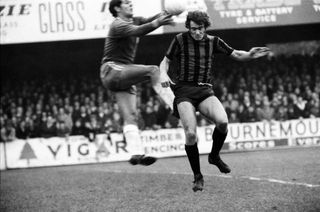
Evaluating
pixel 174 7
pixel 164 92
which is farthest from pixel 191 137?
pixel 174 7

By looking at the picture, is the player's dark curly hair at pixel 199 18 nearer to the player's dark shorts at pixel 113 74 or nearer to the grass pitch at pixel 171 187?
the player's dark shorts at pixel 113 74

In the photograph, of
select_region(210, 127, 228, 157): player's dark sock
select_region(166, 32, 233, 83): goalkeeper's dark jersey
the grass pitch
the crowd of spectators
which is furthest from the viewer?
the crowd of spectators

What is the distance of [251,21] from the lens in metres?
15.7

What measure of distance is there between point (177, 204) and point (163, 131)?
7889mm

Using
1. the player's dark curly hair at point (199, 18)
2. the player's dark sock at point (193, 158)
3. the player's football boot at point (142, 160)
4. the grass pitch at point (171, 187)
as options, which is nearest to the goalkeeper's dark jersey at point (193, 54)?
the player's dark curly hair at point (199, 18)

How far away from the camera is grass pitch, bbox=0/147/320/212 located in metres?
9.20

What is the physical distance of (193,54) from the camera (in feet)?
22.5

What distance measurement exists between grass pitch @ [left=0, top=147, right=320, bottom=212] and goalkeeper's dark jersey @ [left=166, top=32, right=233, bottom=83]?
2579mm

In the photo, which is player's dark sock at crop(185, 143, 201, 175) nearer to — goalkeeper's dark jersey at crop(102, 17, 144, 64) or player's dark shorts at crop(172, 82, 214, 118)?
player's dark shorts at crop(172, 82, 214, 118)

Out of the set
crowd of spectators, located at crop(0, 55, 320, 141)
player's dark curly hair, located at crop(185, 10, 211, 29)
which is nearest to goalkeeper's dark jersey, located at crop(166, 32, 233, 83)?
player's dark curly hair, located at crop(185, 10, 211, 29)

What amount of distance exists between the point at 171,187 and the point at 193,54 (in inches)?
187

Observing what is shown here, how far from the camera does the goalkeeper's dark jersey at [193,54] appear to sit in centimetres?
686

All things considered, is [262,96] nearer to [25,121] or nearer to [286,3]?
[286,3]

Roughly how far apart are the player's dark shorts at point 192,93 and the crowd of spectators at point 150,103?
9277 mm
